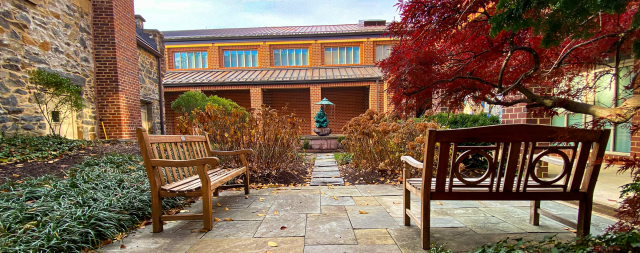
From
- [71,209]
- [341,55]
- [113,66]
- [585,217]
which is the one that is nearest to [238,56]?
[341,55]

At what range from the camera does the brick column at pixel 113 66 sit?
6418 mm

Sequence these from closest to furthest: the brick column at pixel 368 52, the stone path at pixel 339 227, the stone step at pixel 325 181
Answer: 1. the stone path at pixel 339 227
2. the stone step at pixel 325 181
3. the brick column at pixel 368 52

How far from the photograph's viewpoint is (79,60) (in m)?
5.95

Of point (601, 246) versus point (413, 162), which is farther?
point (413, 162)

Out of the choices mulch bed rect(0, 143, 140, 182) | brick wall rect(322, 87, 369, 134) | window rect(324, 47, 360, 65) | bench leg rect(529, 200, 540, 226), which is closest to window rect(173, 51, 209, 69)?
window rect(324, 47, 360, 65)

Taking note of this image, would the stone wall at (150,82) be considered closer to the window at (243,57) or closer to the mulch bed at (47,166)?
the mulch bed at (47,166)

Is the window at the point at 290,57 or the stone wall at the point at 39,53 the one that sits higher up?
the window at the point at 290,57

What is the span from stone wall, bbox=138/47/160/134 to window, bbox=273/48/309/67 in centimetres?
663

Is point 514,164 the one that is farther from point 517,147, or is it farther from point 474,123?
point 474,123

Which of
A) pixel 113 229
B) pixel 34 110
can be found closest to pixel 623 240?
pixel 113 229

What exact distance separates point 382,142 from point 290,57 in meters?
11.8

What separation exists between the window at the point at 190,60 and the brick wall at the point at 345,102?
23.6ft

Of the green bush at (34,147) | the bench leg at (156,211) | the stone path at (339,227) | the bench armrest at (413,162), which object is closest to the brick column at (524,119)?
the stone path at (339,227)

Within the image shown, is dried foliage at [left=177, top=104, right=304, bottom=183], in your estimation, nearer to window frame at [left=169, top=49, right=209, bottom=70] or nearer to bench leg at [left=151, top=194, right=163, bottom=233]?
bench leg at [left=151, top=194, right=163, bottom=233]
